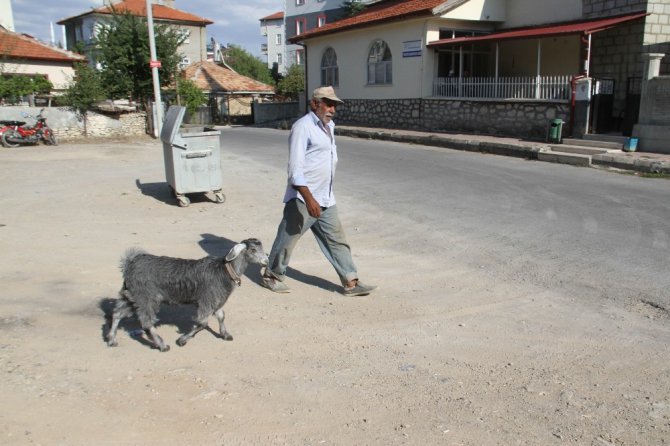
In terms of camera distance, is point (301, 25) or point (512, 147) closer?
point (512, 147)

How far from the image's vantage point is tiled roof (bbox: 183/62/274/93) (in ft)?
125

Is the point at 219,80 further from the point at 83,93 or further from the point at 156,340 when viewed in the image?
the point at 156,340

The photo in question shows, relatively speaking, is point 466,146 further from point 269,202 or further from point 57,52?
point 57,52

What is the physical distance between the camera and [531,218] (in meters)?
8.48

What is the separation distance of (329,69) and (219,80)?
1199 centimetres

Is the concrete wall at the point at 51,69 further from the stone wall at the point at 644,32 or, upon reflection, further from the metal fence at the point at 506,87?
the stone wall at the point at 644,32

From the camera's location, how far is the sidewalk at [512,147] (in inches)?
503

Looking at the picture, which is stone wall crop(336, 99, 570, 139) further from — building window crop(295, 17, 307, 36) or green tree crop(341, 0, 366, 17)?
building window crop(295, 17, 307, 36)

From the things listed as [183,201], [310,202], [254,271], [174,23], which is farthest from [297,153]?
[174,23]

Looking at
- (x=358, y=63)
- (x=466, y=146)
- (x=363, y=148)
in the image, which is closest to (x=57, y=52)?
(x=358, y=63)

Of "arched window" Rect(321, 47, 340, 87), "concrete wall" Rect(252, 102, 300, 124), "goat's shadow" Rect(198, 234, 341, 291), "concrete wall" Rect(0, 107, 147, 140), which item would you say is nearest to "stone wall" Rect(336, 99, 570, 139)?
"arched window" Rect(321, 47, 340, 87)

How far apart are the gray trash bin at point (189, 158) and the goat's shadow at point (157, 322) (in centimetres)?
428

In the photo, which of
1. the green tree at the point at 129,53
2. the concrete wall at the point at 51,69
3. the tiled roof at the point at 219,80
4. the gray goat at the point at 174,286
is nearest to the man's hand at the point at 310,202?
the gray goat at the point at 174,286

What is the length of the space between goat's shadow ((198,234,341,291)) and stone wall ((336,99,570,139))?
515 inches
